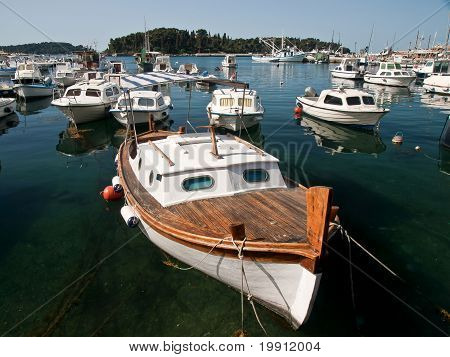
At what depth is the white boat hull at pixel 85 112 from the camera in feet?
86.1

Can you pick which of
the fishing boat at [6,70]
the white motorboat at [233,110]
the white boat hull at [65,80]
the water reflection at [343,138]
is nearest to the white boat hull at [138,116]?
the white motorboat at [233,110]

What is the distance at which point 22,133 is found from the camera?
26.5 m

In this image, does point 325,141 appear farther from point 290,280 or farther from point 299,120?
point 290,280

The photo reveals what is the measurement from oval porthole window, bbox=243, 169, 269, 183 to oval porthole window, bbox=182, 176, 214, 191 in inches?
50.4

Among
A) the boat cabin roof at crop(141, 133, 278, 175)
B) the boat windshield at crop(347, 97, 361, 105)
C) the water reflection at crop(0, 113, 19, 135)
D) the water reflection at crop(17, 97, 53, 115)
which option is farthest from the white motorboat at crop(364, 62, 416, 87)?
the water reflection at crop(0, 113, 19, 135)

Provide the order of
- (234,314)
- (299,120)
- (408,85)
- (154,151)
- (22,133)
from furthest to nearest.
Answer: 1. (408,85)
2. (299,120)
3. (22,133)
4. (154,151)
5. (234,314)

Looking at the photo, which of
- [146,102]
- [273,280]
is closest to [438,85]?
[146,102]

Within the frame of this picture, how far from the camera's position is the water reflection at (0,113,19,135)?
27.6 meters

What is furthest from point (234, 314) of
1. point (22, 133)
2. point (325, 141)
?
point (22, 133)

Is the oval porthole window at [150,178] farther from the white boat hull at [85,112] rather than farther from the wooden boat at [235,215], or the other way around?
the white boat hull at [85,112]

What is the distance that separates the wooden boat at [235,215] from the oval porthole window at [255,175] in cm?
4

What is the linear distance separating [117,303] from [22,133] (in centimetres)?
2499

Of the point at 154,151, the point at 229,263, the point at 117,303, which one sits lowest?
the point at 117,303

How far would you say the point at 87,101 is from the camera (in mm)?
27078
